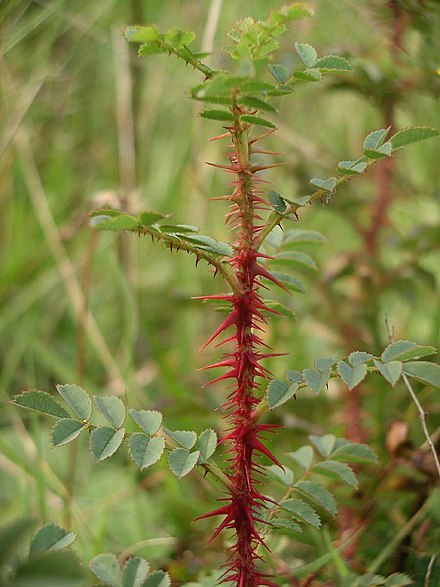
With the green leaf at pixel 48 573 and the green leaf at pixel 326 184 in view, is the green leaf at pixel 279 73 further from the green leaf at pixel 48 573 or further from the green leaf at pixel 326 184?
the green leaf at pixel 48 573

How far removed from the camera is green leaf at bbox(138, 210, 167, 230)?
60 cm

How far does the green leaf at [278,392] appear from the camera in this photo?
634 mm

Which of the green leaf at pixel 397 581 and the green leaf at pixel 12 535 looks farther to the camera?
the green leaf at pixel 397 581

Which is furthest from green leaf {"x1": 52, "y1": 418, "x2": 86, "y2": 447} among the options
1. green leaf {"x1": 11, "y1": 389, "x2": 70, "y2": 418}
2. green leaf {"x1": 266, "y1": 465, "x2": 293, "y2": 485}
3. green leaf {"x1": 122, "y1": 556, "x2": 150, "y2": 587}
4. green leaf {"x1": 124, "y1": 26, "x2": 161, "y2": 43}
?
green leaf {"x1": 124, "y1": 26, "x2": 161, "y2": 43}

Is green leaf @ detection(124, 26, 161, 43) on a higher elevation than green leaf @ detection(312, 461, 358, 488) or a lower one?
higher

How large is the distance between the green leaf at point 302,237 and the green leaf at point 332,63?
26cm

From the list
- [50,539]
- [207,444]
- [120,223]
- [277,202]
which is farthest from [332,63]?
[50,539]

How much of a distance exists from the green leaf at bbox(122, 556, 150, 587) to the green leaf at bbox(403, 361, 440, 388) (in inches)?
11.2

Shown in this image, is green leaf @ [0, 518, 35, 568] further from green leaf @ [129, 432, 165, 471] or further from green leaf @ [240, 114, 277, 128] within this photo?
green leaf @ [240, 114, 277, 128]

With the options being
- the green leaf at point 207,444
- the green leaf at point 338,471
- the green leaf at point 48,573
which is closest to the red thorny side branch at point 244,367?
the green leaf at point 207,444

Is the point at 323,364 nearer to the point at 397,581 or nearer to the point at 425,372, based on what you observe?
the point at 425,372

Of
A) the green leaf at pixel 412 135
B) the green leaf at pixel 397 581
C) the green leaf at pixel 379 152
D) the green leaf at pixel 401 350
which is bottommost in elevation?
the green leaf at pixel 397 581

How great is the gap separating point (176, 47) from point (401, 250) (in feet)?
2.36

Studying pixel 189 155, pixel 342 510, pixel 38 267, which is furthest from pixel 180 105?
pixel 342 510
